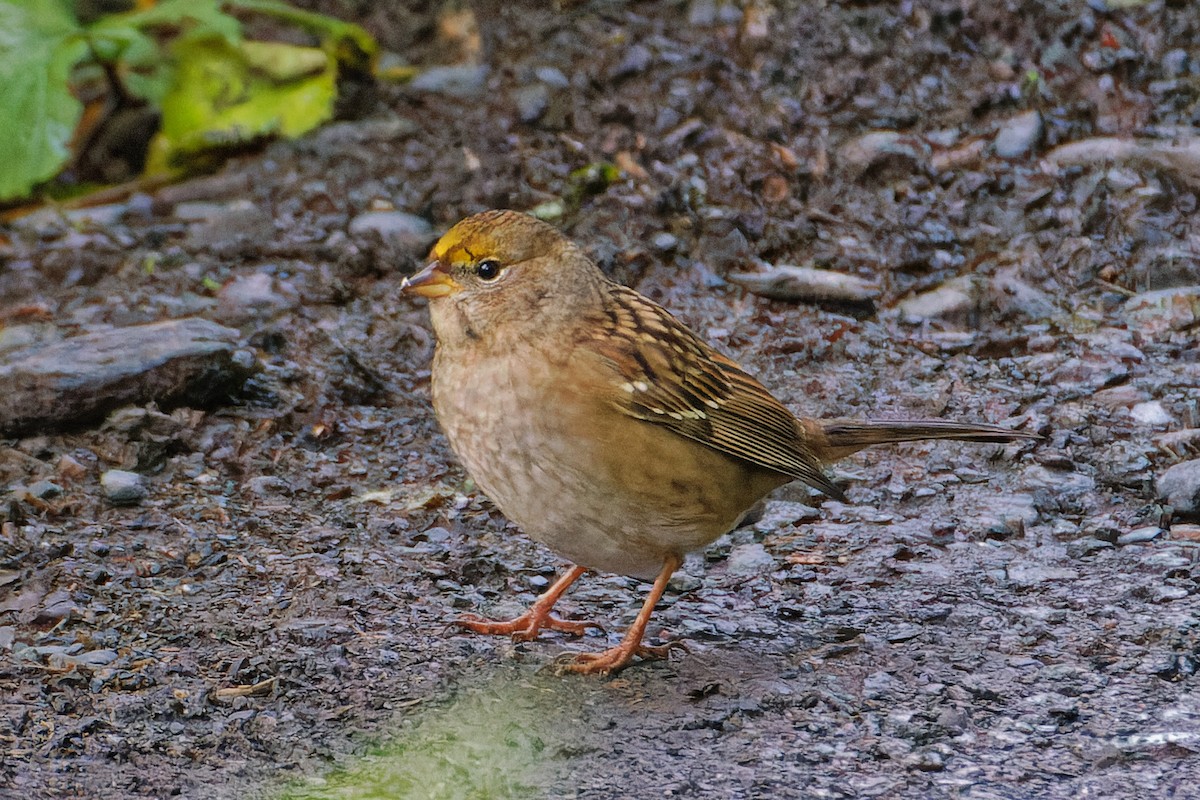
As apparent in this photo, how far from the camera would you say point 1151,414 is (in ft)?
15.5

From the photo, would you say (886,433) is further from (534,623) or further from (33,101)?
(33,101)

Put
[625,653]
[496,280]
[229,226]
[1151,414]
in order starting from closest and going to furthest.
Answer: [625,653] → [496,280] → [1151,414] → [229,226]

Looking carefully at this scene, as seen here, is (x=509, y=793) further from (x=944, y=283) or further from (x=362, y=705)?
(x=944, y=283)

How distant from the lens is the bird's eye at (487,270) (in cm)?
373

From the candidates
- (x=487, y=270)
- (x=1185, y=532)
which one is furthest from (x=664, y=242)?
(x=1185, y=532)

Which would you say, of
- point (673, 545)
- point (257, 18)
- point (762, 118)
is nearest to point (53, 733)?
point (673, 545)

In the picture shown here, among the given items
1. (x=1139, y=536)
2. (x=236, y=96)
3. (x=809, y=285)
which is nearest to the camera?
(x=1139, y=536)

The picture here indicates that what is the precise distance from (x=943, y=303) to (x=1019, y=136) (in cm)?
114

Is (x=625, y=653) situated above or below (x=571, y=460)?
below

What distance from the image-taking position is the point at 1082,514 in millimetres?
4340

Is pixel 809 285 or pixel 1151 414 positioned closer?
pixel 1151 414

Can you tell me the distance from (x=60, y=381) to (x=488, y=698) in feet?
7.02

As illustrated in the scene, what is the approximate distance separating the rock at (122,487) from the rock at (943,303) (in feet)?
9.41

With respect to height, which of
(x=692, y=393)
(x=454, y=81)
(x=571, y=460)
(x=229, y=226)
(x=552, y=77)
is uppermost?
(x=552, y=77)
